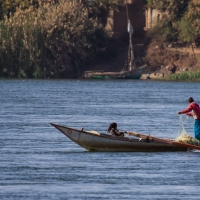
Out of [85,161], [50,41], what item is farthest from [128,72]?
[85,161]

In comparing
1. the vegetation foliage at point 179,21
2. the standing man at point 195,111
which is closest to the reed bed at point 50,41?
the vegetation foliage at point 179,21

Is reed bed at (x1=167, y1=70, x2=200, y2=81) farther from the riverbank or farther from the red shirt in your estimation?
the red shirt

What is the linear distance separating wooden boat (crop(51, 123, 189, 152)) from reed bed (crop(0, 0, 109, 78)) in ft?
201

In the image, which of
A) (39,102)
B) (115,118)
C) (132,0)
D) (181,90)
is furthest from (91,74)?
(115,118)

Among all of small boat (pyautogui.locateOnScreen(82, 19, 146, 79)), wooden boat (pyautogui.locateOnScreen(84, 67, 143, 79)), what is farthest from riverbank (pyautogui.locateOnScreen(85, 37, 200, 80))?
wooden boat (pyautogui.locateOnScreen(84, 67, 143, 79))

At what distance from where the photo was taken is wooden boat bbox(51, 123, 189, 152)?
30859 millimetres

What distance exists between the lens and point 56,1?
10438cm

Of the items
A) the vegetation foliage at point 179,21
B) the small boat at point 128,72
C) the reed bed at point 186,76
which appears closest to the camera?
the reed bed at point 186,76

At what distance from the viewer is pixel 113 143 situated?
102ft

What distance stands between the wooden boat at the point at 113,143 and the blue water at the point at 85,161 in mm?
199

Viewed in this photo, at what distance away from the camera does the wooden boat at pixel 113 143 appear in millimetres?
30859

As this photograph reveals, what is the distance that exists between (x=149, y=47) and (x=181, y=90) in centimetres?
2742

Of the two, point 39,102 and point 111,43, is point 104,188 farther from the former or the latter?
point 111,43

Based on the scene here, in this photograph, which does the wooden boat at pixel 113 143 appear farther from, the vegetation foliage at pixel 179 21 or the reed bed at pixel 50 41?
the vegetation foliage at pixel 179 21
